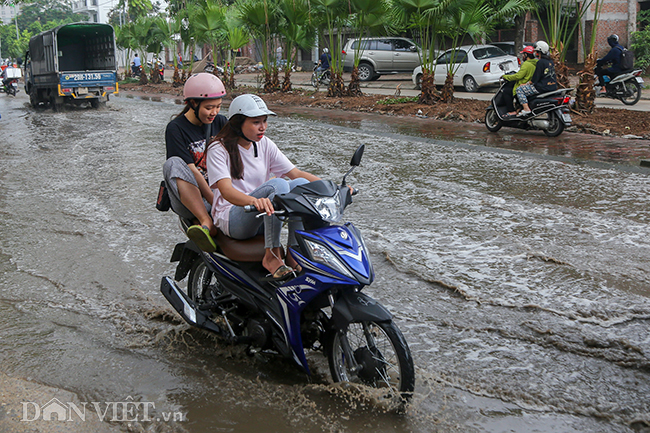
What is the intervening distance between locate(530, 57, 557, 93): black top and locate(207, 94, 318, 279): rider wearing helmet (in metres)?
9.20

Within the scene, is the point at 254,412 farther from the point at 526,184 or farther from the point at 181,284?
the point at 526,184

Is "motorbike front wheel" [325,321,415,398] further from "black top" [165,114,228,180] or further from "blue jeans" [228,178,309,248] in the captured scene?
"black top" [165,114,228,180]

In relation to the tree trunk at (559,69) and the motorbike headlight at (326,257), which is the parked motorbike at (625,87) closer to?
the tree trunk at (559,69)

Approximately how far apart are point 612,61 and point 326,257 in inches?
591

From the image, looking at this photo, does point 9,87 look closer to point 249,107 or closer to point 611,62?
point 611,62

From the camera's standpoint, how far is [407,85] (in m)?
25.0

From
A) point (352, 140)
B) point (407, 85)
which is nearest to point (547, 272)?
point (352, 140)

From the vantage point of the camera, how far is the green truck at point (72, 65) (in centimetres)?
2127

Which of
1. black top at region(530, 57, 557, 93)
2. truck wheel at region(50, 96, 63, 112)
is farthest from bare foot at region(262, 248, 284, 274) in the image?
truck wheel at region(50, 96, 63, 112)

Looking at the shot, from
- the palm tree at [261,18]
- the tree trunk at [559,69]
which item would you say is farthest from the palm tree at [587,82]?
the palm tree at [261,18]

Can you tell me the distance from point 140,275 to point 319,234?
2681 mm

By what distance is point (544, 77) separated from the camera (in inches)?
460

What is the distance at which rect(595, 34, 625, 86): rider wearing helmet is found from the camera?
15156 mm

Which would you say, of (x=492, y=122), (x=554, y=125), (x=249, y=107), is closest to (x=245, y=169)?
(x=249, y=107)
